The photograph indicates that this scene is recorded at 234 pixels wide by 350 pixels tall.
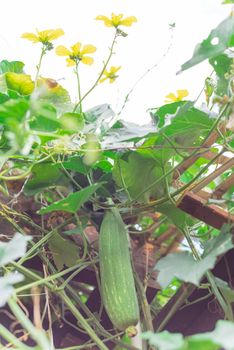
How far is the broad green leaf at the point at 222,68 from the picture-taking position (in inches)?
30.8

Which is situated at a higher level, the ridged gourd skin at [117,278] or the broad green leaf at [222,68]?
the broad green leaf at [222,68]

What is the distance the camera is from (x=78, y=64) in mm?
1015

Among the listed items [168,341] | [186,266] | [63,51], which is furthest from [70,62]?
[168,341]

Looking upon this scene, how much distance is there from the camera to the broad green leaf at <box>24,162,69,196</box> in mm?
873

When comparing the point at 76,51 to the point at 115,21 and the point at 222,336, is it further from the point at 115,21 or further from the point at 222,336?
the point at 222,336

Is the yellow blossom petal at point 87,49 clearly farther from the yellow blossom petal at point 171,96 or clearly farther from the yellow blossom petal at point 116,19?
the yellow blossom petal at point 171,96

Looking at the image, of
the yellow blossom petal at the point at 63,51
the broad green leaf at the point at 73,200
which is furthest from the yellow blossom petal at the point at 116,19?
the broad green leaf at the point at 73,200

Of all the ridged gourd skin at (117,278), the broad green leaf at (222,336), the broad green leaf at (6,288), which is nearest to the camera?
the broad green leaf at (222,336)

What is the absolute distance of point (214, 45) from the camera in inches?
25.4

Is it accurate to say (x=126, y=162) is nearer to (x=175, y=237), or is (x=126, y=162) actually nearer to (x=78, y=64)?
(x=78, y=64)

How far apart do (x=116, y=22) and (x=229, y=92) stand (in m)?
0.32

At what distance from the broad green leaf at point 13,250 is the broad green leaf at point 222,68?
369 millimetres

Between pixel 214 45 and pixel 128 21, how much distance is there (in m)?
0.35

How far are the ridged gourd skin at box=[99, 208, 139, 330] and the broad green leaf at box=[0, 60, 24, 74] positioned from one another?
1.22 ft
